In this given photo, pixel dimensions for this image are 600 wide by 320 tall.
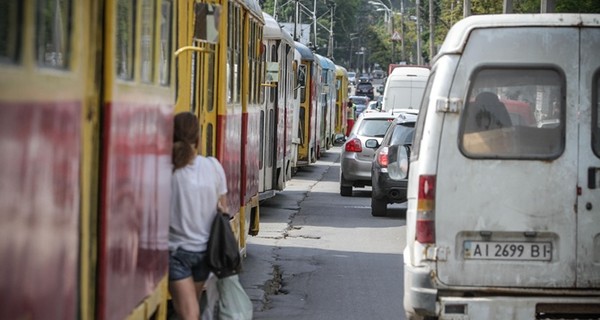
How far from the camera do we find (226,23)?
11.6 m

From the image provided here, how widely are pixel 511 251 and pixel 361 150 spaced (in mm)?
16650

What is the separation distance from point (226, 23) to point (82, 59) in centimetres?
672

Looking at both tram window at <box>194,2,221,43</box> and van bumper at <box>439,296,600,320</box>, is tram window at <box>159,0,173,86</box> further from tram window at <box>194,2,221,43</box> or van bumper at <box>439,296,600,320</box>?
van bumper at <box>439,296,600,320</box>

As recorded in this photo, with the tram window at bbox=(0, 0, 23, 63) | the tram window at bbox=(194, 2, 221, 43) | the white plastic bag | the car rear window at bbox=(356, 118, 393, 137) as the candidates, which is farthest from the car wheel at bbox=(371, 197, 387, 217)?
the tram window at bbox=(0, 0, 23, 63)

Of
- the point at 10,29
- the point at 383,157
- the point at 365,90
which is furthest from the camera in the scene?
the point at 365,90

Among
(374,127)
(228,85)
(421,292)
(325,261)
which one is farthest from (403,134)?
(421,292)

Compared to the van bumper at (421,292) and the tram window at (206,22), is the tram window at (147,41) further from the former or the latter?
the van bumper at (421,292)

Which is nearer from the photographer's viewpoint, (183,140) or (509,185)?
(183,140)

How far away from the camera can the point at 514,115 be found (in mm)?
8445

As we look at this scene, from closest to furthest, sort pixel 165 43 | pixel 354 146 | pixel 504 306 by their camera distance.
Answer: pixel 165 43 < pixel 504 306 < pixel 354 146

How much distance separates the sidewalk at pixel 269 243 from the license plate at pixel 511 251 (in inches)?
150

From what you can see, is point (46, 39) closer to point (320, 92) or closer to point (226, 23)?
point (226, 23)

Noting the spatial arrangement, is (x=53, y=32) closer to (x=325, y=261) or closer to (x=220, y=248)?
(x=220, y=248)

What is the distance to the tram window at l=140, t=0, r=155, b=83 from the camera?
21.5ft
